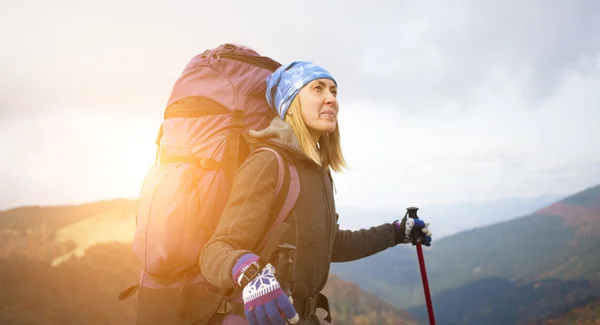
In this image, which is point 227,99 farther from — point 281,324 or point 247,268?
point 281,324

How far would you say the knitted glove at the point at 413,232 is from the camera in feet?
11.6

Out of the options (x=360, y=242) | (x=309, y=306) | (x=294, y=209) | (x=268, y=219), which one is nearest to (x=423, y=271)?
(x=360, y=242)

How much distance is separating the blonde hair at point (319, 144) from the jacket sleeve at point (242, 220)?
36cm

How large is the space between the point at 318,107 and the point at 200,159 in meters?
0.86

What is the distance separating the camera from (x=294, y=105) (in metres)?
2.71

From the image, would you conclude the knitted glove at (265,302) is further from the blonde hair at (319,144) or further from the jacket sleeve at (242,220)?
the blonde hair at (319,144)

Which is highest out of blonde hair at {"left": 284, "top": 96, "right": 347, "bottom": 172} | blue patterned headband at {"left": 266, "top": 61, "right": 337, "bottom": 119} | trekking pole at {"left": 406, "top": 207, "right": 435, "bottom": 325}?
blue patterned headband at {"left": 266, "top": 61, "right": 337, "bottom": 119}

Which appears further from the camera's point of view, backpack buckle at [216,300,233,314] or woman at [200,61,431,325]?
backpack buckle at [216,300,233,314]

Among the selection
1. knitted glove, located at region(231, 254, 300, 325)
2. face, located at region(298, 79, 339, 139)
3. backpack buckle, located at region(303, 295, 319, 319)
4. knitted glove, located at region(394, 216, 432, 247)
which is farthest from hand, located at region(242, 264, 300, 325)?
knitted glove, located at region(394, 216, 432, 247)

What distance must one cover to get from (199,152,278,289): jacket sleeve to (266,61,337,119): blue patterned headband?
56cm

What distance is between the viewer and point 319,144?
3066 millimetres

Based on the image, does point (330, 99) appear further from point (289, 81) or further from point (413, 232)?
point (413, 232)

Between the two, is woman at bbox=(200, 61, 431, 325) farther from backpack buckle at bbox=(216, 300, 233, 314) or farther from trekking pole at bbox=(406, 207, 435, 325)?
trekking pole at bbox=(406, 207, 435, 325)

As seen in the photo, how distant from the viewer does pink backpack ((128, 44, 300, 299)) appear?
7.80 feet
